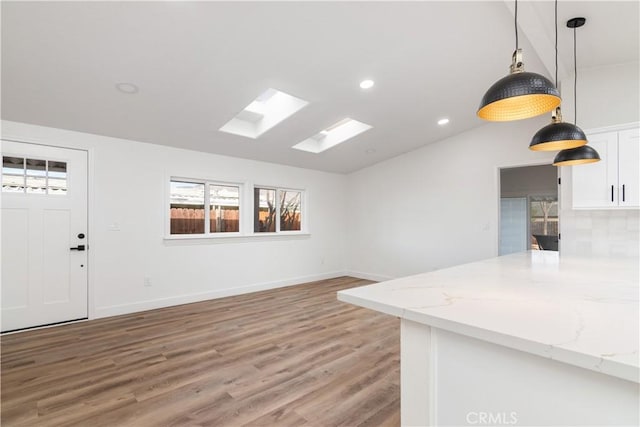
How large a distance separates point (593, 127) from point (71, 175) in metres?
5.89

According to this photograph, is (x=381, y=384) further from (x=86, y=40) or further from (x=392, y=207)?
(x=392, y=207)

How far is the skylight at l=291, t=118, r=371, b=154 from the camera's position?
15.9ft

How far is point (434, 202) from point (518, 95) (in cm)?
436

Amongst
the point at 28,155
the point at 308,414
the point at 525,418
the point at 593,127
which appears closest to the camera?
the point at 525,418

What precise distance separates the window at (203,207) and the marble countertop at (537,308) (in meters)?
3.93

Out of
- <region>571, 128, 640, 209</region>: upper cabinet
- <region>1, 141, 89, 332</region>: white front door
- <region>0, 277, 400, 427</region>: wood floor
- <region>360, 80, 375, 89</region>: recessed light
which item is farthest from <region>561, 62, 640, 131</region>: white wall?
<region>1, 141, 89, 332</region>: white front door

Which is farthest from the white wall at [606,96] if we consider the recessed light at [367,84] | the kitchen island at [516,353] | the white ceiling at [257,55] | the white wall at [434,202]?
the kitchen island at [516,353]

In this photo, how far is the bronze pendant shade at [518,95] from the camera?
1.36m

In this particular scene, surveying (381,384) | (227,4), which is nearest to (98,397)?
(381,384)

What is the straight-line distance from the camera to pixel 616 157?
2.84 meters

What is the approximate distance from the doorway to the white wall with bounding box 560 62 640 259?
4.01 m

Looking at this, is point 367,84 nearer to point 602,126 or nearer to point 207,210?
point 602,126

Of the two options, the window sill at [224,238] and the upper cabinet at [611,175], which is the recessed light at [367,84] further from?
the window sill at [224,238]

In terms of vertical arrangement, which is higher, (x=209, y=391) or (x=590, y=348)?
(x=590, y=348)
